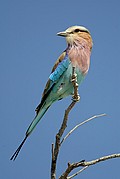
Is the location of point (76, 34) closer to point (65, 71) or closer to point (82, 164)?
point (65, 71)

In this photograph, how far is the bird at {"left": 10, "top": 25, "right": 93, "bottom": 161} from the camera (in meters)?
2.13

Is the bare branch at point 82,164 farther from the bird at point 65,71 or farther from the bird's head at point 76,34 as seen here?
the bird's head at point 76,34

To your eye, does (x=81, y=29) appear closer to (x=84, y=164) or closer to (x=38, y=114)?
(x=38, y=114)

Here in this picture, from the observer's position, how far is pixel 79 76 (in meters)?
2.13

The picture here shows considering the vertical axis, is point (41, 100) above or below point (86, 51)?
below

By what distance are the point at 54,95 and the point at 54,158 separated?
629 millimetres

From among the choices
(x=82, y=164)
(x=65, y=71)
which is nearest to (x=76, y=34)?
(x=65, y=71)

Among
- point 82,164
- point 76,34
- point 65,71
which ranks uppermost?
point 76,34

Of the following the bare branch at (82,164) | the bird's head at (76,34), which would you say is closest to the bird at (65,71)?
the bird's head at (76,34)

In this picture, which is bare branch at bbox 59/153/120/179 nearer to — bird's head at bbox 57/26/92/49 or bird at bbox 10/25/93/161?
bird at bbox 10/25/93/161

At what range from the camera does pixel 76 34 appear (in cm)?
232

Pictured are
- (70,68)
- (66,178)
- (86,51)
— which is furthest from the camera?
(86,51)

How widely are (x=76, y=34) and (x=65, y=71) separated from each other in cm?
35

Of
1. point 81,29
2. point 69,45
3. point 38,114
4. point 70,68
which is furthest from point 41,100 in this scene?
point 81,29
